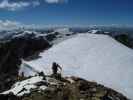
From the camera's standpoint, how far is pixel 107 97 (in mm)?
11977

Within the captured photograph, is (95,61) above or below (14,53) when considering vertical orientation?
above

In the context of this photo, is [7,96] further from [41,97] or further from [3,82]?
[3,82]

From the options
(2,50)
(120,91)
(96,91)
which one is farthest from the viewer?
(2,50)

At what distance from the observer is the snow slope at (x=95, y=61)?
1592 centimetres

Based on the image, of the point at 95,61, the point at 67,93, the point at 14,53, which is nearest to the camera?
the point at 67,93

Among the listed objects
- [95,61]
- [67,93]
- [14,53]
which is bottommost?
[14,53]

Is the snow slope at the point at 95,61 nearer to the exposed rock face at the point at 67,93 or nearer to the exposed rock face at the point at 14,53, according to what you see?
the exposed rock face at the point at 67,93

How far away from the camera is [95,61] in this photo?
18.9m

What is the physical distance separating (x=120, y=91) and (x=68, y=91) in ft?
12.5

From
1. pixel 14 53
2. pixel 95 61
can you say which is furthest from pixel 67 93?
pixel 14 53

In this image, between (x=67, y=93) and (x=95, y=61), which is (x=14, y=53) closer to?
(x=95, y=61)

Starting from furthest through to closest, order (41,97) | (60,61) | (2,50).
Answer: (2,50) → (60,61) → (41,97)

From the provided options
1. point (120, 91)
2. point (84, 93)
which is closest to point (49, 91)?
point (84, 93)

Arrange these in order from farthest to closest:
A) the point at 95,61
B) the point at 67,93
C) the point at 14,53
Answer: the point at 14,53, the point at 95,61, the point at 67,93
